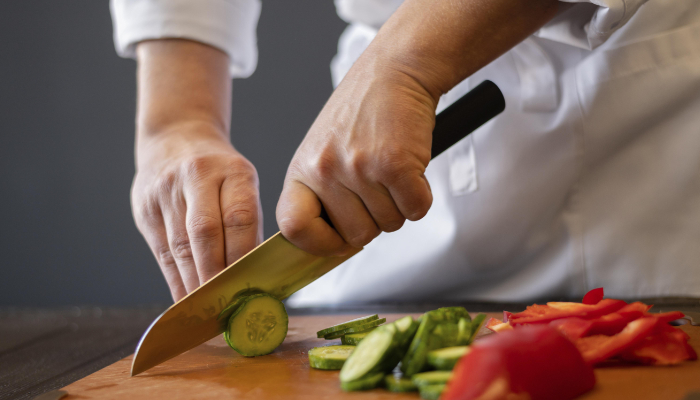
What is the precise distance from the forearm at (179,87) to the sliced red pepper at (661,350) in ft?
3.57

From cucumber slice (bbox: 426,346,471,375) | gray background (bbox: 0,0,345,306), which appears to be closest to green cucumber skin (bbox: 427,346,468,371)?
cucumber slice (bbox: 426,346,471,375)

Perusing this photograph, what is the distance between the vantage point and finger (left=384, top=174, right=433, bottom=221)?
3.13 ft

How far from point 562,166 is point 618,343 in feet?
2.45

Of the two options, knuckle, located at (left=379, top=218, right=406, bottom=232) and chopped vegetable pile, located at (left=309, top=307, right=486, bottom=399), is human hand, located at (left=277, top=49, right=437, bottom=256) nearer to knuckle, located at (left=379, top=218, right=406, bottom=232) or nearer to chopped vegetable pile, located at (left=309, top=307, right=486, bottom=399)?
knuckle, located at (left=379, top=218, right=406, bottom=232)

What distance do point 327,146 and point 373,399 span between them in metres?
0.44

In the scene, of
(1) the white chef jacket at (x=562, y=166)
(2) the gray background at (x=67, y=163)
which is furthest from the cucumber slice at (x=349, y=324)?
(2) the gray background at (x=67, y=163)

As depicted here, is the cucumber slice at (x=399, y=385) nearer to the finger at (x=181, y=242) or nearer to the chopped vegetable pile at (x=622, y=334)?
the chopped vegetable pile at (x=622, y=334)

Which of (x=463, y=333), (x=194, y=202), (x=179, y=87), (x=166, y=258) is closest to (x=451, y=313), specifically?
(x=463, y=333)

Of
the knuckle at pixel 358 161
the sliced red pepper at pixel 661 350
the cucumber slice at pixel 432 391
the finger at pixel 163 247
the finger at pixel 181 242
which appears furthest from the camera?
the finger at pixel 163 247

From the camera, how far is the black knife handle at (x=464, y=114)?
1120 mm

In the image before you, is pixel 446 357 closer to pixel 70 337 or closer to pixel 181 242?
pixel 181 242

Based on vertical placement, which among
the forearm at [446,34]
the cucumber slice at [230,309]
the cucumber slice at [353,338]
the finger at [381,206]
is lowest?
the cucumber slice at [353,338]

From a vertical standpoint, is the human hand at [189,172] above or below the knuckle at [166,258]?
above

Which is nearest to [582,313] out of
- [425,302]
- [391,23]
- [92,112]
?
[391,23]
